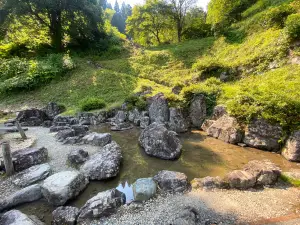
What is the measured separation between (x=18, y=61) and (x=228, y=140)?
25756 millimetres

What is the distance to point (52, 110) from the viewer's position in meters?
18.1

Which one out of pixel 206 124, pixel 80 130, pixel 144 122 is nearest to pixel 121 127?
pixel 144 122

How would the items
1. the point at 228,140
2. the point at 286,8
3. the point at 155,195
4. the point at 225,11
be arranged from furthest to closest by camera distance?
1. the point at 225,11
2. the point at 286,8
3. the point at 228,140
4. the point at 155,195

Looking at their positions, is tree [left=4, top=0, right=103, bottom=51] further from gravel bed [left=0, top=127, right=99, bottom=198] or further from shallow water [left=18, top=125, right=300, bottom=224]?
shallow water [left=18, top=125, right=300, bottom=224]

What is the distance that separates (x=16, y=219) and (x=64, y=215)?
4.07 ft

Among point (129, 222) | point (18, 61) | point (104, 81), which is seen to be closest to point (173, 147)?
point (129, 222)

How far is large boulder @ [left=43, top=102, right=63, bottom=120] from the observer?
17891 mm

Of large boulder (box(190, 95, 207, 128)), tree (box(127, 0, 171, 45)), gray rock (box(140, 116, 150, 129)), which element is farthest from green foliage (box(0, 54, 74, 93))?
large boulder (box(190, 95, 207, 128))

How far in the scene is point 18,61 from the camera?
82.2 ft

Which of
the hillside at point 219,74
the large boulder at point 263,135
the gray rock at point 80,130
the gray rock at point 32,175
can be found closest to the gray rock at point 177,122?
the hillside at point 219,74

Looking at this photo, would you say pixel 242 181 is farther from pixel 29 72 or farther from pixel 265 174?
pixel 29 72

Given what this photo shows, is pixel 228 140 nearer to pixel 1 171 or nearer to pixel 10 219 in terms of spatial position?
pixel 10 219

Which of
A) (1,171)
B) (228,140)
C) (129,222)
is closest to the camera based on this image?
(129,222)

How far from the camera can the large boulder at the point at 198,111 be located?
13.6 meters
